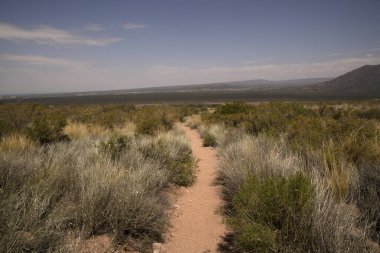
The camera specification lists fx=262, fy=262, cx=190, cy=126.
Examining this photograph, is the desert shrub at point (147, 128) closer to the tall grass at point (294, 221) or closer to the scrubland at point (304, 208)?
the scrubland at point (304, 208)

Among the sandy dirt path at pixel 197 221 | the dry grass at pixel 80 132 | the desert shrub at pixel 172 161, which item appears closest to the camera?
the sandy dirt path at pixel 197 221

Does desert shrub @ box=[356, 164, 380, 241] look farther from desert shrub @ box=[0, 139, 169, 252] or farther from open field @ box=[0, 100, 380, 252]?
desert shrub @ box=[0, 139, 169, 252]

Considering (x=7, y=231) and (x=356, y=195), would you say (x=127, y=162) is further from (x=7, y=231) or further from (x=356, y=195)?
(x=356, y=195)

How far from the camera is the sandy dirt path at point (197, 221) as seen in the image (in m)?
3.77

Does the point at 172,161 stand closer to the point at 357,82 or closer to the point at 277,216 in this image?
the point at 277,216

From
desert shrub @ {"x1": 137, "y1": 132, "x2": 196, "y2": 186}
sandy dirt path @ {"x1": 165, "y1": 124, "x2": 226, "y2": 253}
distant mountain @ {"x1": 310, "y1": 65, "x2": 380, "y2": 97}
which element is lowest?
sandy dirt path @ {"x1": 165, "y1": 124, "x2": 226, "y2": 253}

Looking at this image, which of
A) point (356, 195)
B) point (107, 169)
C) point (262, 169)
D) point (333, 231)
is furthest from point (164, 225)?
point (356, 195)

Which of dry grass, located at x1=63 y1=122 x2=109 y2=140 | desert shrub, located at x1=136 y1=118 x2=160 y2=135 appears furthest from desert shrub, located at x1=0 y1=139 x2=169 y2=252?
desert shrub, located at x1=136 y1=118 x2=160 y2=135

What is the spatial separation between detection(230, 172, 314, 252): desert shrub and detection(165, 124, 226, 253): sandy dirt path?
652 mm

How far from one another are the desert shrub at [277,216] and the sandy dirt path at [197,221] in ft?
2.14

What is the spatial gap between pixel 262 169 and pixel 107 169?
107 inches

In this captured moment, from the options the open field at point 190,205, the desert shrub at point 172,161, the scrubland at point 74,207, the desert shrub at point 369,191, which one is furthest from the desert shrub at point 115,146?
the desert shrub at point 369,191

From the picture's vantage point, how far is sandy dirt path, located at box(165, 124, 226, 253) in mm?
3768

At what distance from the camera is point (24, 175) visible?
4305mm
